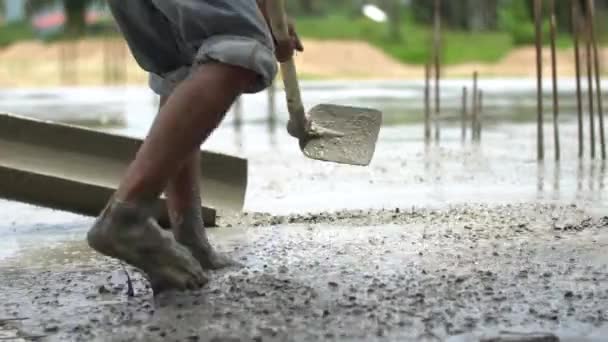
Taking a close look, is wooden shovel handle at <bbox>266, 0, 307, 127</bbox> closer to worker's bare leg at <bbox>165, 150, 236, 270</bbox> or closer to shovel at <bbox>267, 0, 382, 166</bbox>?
shovel at <bbox>267, 0, 382, 166</bbox>

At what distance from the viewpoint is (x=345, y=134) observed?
415cm

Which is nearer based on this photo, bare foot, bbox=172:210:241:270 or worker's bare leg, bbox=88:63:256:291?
worker's bare leg, bbox=88:63:256:291

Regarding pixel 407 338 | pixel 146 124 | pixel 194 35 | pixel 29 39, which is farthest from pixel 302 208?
pixel 29 39

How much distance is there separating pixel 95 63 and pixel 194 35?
37.8 meters

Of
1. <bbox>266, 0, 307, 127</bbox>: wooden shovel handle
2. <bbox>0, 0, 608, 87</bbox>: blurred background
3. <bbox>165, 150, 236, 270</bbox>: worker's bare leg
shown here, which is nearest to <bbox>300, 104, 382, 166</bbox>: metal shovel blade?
<bbox>266, 0, 307, 127</bbox>: wooden shovel handle

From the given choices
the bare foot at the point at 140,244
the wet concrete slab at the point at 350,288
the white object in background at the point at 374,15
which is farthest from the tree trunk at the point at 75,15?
the bare foot at the point at 140,244

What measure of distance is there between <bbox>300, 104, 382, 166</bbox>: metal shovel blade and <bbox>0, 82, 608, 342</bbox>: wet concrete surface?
0.33 meters

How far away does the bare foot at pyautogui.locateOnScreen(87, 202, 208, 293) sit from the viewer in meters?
3.14

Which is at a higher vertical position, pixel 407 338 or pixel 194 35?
pixel 194 35

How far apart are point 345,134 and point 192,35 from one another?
3.40 feet

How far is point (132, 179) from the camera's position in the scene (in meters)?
3.15

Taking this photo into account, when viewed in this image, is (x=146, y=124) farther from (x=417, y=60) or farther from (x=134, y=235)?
(x=417, y=60)

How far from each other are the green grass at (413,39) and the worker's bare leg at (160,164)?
3784 centimetres

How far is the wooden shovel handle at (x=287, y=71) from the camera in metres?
3.50
